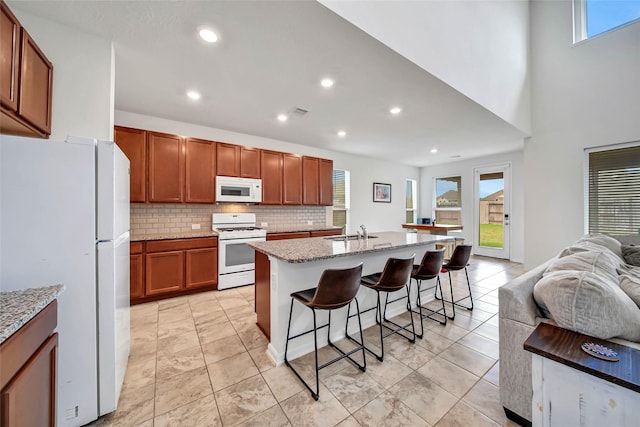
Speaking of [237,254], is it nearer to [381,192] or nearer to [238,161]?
[238,161]

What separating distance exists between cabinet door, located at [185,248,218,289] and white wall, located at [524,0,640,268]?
541 centimetres

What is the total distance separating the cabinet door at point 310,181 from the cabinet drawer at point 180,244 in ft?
6.31

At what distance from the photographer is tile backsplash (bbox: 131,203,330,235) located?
3574 millimetres

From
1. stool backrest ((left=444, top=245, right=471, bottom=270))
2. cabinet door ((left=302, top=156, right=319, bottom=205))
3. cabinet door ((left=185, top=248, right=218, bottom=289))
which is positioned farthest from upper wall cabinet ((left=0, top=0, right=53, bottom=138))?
stool backrest ((left=444, top=245, right=471, bottom=270))

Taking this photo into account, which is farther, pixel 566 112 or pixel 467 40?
pixel 566 112

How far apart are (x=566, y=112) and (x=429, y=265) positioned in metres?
3.99

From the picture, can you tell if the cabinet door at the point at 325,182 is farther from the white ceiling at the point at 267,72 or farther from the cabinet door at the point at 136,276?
the cabinet door at the point at 136,276

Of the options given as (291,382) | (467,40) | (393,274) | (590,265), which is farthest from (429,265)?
(467,40)

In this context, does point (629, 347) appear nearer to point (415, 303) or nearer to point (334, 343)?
point (334, 343)

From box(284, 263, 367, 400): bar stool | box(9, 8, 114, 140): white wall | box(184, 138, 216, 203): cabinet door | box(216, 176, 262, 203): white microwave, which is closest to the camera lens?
box(284, 263, 367, 400): bar stool

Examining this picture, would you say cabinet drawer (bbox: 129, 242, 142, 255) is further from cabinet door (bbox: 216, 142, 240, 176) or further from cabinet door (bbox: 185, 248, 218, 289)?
cabinet door (bbox: 216, 142, 240, 176)

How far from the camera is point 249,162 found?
13.7 ft

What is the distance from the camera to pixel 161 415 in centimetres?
149

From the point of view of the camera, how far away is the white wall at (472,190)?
18.2ft
